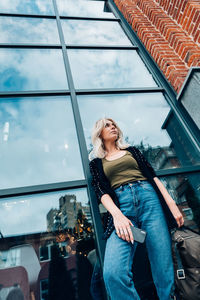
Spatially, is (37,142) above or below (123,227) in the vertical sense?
above

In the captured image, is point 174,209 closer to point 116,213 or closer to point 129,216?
point 129,216

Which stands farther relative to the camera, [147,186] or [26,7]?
[26,7]

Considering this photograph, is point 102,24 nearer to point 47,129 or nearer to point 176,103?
point 176,103

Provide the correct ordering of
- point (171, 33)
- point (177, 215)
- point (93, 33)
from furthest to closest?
point (93, 33) → point (171, 33) → point (177, 215)

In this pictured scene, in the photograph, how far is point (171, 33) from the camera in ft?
10.9

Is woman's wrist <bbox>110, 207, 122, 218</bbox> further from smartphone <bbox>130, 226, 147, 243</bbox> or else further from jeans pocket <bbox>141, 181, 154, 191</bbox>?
jeans pocket <bbox>141, 181, 154, 191</bbox>

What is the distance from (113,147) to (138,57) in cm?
227

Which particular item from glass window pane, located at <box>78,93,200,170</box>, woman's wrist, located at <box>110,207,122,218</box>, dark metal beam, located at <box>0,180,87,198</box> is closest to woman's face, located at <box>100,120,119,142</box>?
glass window pane, located at <box>78,93,200,170</box>

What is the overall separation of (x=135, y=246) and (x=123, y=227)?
22 centimetres

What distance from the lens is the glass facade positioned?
1.87 metres

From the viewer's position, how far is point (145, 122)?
2.98m

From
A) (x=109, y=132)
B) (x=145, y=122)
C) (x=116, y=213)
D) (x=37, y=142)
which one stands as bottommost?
(x=116, y=213)

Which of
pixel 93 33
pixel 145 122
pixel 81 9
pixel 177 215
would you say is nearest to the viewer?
pixel 177 215

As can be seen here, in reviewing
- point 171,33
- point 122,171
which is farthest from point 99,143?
point 171,33
